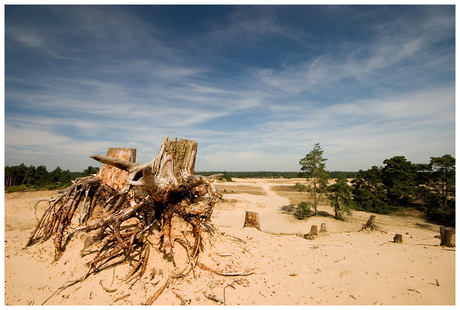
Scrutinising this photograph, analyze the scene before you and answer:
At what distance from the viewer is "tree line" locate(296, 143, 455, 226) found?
18281 millimetres

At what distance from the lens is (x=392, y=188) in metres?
23.1

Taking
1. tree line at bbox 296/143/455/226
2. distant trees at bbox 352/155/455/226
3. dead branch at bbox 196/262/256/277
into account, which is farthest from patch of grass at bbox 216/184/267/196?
dead branch at bbox 196/262/256/277

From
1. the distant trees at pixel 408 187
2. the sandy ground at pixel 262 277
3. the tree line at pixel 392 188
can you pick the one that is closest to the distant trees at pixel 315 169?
the tree line at pixel 392 188

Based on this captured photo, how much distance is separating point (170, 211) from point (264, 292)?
2.27 meters

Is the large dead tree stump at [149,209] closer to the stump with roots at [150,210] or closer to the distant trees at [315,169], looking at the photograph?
the stump with roots at [150,210]

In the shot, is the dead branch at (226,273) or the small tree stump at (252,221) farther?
the small tree stump at (252,221)

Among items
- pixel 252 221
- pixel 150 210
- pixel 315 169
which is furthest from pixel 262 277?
pixel 315 169

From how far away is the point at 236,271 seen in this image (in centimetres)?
430

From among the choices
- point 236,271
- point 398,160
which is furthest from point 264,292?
point 398,160

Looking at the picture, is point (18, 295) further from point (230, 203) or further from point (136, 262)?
point (230, 203)

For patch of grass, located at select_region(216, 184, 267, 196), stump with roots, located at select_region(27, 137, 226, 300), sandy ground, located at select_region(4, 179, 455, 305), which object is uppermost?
stump with roots, located at select_region(27, 137, 226, 300)

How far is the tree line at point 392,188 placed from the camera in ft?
60.0

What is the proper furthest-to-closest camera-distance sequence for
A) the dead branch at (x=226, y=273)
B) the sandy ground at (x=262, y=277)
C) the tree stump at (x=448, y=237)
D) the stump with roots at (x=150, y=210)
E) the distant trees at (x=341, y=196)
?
the distant trees at (x=341, y=196), the tree stump at (x=448, y=237), the dead branch at (x=226, y=273), the stump with roots at (x=150, y=210), the sandy ground at (x=262, y=277)

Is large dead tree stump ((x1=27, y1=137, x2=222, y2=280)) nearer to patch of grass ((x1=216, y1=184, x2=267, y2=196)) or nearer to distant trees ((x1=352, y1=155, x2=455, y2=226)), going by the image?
distant trees ((x1=352, y1=155, x2=455, y2=226))
